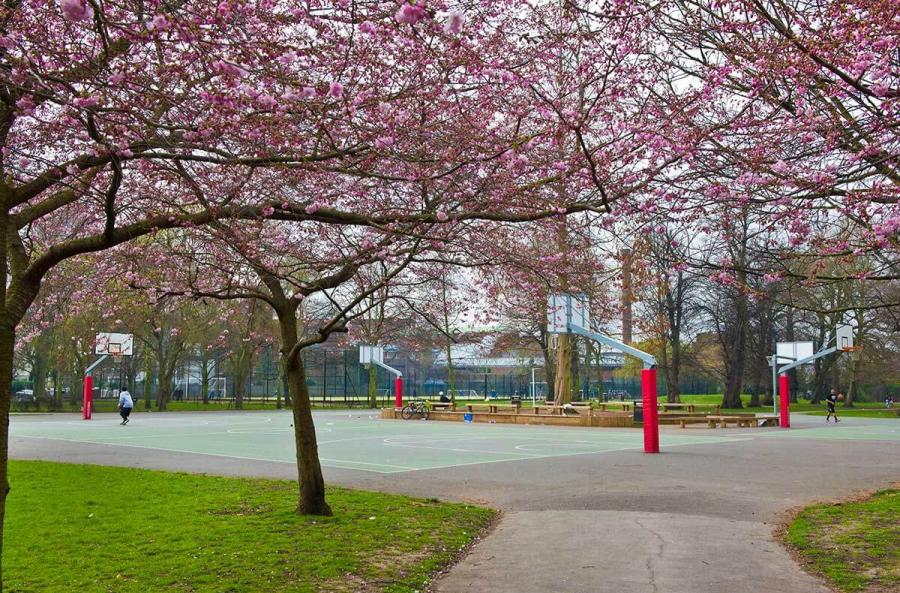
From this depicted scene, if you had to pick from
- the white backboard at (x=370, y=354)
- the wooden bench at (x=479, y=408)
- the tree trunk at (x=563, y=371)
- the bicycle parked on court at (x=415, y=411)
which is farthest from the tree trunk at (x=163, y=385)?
the tree trunk at (x=563, y=371)

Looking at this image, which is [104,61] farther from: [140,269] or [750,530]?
[750,530]

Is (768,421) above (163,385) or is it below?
below

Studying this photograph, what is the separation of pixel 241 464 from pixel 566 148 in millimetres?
11018

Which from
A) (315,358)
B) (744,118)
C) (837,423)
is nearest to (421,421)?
(837,423)

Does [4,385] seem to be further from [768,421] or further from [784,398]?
[768,421]

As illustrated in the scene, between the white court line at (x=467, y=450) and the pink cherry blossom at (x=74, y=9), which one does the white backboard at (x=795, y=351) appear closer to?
the white court line at (x=467, y=450)

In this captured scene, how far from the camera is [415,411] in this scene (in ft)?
127

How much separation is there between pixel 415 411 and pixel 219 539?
30.6 metres

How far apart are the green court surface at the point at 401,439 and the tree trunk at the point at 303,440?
560 cm

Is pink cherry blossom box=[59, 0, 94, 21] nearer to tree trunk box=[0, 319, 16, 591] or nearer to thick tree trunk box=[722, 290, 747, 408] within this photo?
tree trunk box=[0, 319, 16, 591]

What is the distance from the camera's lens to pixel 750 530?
9078 mm

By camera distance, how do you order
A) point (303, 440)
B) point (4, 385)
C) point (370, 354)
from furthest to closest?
point (370, 354)
point (303, 440)
point (4, 385)

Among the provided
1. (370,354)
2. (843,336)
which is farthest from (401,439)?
(370,354)

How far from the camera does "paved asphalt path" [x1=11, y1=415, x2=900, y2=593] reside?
6859 millimetres
